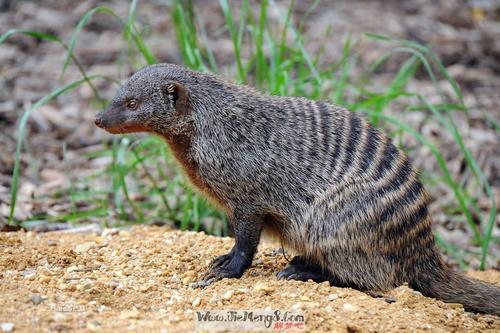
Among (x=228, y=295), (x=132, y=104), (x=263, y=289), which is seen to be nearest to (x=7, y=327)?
(x=228, y=295)

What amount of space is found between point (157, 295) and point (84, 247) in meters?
1.19

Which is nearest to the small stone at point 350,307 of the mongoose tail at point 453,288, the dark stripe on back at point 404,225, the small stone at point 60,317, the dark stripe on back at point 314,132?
the dark stripe on back at point 404,225

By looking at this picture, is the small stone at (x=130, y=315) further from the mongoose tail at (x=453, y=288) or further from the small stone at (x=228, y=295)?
the mongoose tail at (x=453, y=288)

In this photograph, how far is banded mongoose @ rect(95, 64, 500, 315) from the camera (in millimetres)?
4766

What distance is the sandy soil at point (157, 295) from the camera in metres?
3.84

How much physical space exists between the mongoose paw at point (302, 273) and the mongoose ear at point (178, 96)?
1.35 m

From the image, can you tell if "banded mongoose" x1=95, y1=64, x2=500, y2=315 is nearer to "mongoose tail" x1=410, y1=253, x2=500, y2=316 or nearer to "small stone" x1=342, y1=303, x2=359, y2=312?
→ "mongoose tail" x1=410, y1=253, x2=500, y2=316

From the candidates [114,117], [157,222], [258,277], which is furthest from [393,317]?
[157,222]

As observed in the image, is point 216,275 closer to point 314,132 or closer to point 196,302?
point 196,302

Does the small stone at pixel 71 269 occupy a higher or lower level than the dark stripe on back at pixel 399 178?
lower

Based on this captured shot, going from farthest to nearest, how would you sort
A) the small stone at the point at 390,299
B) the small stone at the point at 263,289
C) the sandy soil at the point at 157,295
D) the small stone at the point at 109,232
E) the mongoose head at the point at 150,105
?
the small stone at the point at 109,232
the mongoose head at the point at 150,105
the small stone at the point at 390,299
the small stone at the point at 263,289
the sandy soil at the point at 157,295

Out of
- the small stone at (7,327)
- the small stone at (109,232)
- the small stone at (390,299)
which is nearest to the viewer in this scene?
the small stone at (7,327)

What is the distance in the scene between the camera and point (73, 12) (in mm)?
10898

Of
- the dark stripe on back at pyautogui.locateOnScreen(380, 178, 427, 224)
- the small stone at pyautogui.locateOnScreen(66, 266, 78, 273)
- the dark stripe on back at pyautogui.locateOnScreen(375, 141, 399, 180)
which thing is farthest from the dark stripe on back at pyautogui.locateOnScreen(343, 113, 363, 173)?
the small stone at pyautogui.locateOnScreen(66, 266, 78, 273)
